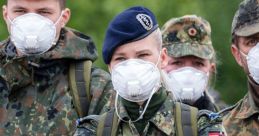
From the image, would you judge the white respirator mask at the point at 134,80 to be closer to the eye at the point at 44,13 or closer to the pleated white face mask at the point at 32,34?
the pleated white face mask at the point at 32,34

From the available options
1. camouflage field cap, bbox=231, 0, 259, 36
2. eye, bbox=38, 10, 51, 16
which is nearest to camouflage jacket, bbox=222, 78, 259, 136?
camouflage field cap, bbox=231, 0, 259, 36

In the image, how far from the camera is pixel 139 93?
28.7 ft

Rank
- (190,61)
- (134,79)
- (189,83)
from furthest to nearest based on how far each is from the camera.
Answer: (190,61) → (189,83) → (134,79)

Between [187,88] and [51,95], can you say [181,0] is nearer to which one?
[187,88]

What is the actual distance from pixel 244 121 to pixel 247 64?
0.43m

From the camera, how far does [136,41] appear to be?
350 inches

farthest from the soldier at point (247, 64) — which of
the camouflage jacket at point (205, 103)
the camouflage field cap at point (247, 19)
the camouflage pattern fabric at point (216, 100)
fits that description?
the camouflage pattern fabric at point (216, 100)

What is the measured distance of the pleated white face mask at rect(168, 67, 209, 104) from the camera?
432 inches

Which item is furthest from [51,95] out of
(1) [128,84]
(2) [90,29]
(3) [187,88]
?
(2) [90,29]

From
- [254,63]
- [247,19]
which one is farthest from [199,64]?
[254,63]

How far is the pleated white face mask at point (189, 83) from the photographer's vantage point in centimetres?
1097

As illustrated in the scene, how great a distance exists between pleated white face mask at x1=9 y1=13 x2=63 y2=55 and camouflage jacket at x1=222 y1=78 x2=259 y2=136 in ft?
4.77

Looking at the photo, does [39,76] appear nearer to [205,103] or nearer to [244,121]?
[244,121]

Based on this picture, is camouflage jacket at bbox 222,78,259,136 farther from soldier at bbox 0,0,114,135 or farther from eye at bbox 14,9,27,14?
eye at bbox 14,9,27,14
